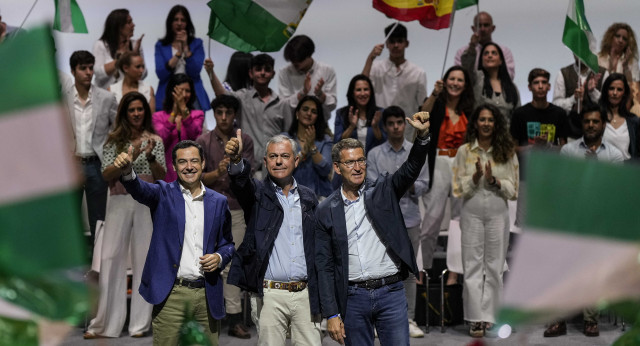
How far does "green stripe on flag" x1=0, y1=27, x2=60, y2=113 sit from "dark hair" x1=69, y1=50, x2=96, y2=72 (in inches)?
230

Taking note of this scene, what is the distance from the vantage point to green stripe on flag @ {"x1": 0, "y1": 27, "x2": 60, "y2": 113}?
70.6 inches

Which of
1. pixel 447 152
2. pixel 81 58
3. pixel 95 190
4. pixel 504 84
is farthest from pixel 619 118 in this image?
pixel 81 58

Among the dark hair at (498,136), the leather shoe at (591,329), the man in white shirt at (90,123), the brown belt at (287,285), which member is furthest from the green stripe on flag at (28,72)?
the leather shoe at (591,329)

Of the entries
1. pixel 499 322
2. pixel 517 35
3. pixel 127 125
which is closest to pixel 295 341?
pixel 127 125

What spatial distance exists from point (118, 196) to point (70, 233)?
5345mm

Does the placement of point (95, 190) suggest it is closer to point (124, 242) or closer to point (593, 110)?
point (124, 242)

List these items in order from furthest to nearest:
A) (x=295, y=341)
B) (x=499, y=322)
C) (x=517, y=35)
Result: (x=517, y=35)
(x=295, y=341)
(x=499, y=322)

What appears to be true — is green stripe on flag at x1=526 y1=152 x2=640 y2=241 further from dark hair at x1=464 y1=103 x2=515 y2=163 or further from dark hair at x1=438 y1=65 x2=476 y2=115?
dark hair at x1=438 y1=65 x2=476 y2=115

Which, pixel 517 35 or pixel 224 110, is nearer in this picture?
pixel 224 110

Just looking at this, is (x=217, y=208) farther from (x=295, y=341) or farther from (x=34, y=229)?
(x=34, y=229)

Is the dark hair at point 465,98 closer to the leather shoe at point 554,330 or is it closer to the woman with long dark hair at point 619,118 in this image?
the woman with long dark hair at point 619,118

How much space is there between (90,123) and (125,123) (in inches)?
23.2

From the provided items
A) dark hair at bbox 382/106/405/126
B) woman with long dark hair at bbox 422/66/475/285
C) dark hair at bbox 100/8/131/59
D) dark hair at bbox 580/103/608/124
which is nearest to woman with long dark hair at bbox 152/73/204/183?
dark hair at bbox 100/8/131/59

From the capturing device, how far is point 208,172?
23.5ft
